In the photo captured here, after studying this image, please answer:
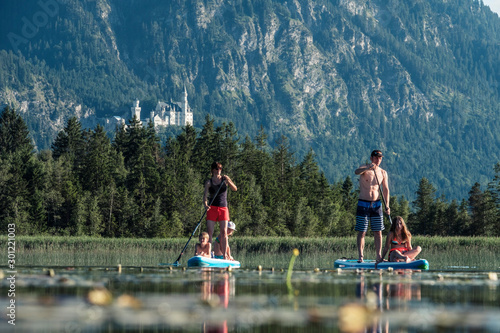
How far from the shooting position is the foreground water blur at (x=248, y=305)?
886cm

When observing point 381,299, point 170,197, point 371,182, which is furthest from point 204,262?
point 170,197

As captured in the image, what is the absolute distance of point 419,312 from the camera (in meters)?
10.1

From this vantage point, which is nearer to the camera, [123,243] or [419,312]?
[419,312]

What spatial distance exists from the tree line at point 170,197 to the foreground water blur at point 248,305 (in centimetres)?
6052

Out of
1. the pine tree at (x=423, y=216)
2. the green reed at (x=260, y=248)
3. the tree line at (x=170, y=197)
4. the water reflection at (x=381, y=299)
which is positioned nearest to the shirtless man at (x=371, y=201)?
the water reflection at (x=381, y=299)

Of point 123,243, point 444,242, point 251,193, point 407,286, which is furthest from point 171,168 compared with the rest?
point 407,286

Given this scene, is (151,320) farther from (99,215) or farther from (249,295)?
(99,215)

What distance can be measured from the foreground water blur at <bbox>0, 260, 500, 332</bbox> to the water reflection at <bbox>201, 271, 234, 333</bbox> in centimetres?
1

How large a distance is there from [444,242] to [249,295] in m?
35.2

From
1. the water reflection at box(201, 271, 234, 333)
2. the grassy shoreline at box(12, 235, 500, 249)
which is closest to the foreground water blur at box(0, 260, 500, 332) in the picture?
the water reflection at box(201, 271, 234, 333)

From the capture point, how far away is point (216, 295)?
12250 millimetres

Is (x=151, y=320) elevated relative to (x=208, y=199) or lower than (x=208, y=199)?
lower

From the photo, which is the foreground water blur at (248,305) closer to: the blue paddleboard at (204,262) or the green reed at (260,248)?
the blue paddleboard at (204,262)

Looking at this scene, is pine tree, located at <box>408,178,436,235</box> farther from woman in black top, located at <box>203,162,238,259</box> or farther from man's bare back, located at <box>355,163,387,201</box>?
woman in black top, located at <box>203,162,238,259</box>
